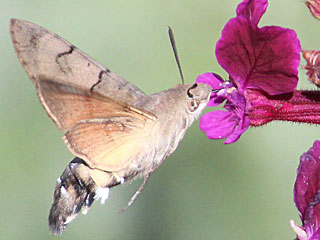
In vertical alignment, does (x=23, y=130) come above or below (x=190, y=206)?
above

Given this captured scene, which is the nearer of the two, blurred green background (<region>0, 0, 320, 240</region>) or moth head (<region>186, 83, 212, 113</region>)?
moth head (<region>186, 83, 212, 113</region>)

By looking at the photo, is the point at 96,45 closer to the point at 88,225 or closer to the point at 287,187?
the point at 88,225

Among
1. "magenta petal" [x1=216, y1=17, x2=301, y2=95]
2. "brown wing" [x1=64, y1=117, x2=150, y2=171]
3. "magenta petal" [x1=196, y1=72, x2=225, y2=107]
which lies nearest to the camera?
"magenta petal" [x1=216, y1=17, x2=301, y2=95]

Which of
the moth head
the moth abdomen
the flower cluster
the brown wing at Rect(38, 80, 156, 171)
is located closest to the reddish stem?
the flower cluster

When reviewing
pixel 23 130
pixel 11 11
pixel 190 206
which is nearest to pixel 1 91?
pixel 23 130

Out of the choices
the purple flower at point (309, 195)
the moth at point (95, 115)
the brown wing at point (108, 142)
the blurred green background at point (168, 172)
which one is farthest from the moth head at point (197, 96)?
the blurred green background at point (168, 172)

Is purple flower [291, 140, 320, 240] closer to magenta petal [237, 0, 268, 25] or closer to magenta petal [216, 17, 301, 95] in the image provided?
magenta petal [216, 17, 301, 95]
